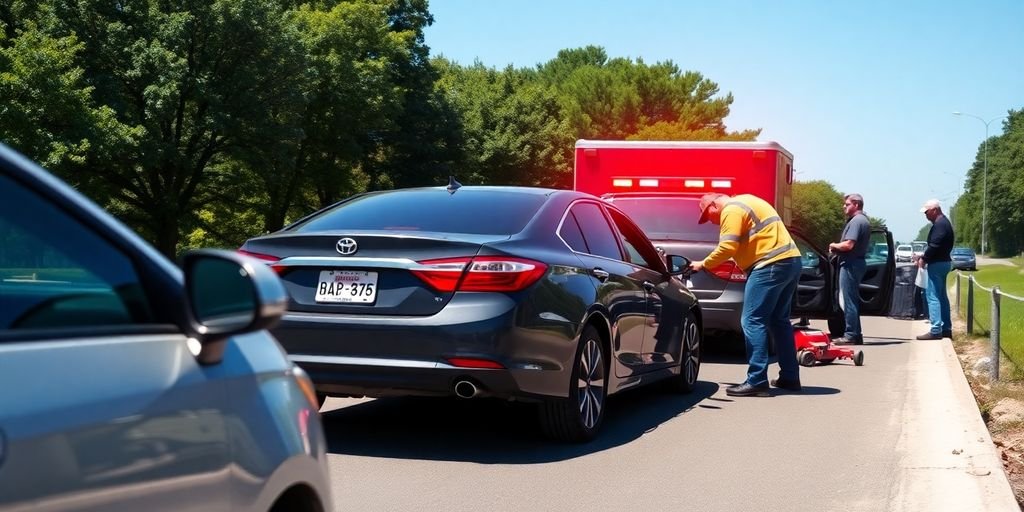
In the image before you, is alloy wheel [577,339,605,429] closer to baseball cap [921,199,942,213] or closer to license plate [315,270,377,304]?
license plate [315,270,377,304]

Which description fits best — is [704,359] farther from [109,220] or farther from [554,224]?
[109,220]

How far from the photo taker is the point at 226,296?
2471 millimetres

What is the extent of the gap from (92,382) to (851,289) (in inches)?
571

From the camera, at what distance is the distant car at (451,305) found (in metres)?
6.58

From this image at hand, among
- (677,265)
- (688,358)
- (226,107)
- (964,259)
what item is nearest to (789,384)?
(688,358)

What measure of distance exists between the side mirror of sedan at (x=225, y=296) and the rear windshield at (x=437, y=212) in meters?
4.65

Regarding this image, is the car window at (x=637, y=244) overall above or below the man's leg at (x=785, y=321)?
above

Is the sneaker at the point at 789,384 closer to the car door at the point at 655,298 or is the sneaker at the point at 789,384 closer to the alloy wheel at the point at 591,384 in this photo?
the car door at the point at 655,298

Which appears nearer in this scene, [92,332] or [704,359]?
[92,332]

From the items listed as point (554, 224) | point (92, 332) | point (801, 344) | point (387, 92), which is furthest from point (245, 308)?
point (387, 92)

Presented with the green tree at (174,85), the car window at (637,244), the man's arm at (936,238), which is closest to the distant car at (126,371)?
the car window at (637,244)

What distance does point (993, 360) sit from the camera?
11.1 metres

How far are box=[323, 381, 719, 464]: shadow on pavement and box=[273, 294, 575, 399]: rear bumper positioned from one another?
51 cm

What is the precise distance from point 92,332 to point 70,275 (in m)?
0.28
